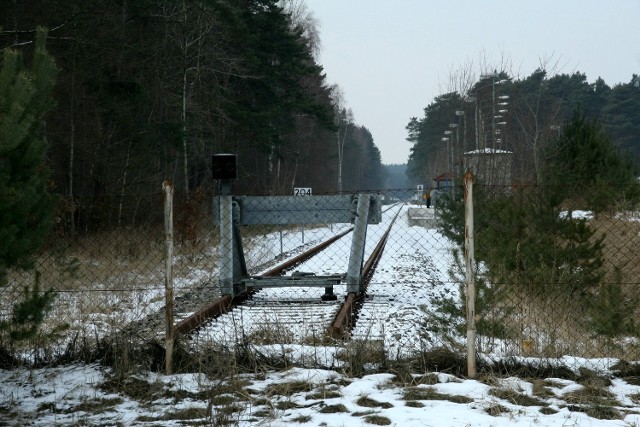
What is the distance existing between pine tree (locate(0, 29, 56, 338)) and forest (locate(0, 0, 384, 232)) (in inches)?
14.6

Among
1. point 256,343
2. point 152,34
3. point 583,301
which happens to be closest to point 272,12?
point 152,34

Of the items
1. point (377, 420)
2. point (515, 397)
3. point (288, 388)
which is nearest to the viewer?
point (377, 420)

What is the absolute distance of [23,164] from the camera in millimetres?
5996

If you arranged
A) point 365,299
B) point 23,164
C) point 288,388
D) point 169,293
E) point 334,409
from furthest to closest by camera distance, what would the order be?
1. point 365,299
2. point 169,293
3. point 23,164
4. point 288,388
5. point 334,409

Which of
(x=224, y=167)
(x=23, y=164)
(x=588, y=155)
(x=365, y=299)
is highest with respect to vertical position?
(x=588, y=155)

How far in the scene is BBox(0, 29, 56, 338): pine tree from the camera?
5520 millimetres

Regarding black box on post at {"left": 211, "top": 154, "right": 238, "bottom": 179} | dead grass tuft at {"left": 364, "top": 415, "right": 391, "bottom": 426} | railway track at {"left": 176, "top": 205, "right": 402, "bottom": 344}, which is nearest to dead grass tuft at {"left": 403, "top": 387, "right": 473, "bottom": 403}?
dead grass tuft at {"left": 364, "top": 415, "right": 391, "bottom": 426}

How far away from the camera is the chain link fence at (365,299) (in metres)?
6.98

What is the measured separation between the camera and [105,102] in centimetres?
2269

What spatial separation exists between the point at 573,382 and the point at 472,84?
2676 cm

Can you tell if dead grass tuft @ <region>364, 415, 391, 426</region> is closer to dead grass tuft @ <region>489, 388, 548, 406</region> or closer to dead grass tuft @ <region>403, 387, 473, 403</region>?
dead grass tuft @ <region>403, 387, 473, 403</region>

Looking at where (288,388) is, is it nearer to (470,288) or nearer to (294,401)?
(294,401)

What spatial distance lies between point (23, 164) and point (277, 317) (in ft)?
14.4

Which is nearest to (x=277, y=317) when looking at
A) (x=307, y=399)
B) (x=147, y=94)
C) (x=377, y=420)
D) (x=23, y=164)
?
(x=307, y=399)
